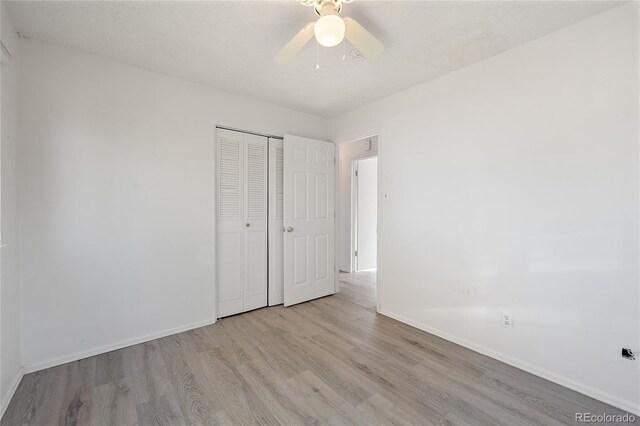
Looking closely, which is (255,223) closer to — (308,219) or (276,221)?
(276,221)

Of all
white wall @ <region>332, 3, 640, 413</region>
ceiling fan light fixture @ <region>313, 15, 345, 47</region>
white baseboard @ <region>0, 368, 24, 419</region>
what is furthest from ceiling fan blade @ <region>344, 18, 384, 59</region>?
white baseboard @ <region>0, 368, 24, 419</region>

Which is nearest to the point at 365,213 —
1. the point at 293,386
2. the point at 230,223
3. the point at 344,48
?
the point at 230,223

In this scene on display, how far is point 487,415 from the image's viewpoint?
1.55m

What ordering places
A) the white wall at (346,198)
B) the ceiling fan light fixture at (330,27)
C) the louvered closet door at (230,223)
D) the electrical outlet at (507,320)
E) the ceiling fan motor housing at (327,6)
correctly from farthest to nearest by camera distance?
the white wall at (346,198), the louvered closet door at (230,223), the electrical outlet at (507,320), the ceiling fan motor housing at (327,6), the ceiling fan light fixture at (330,27)

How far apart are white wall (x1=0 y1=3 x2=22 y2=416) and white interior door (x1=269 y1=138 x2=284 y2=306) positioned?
2007 millimetres

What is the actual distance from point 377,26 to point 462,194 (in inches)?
58.3

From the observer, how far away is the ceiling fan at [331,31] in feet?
4.35

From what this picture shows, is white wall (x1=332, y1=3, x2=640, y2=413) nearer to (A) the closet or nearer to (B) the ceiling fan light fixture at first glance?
(A) the closet

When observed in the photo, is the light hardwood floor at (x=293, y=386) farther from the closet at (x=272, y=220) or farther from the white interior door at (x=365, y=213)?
the white interior door at (x=365, y=213)

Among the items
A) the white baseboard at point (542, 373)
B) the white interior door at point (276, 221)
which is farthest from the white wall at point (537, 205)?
the white interior door at point (276, 221)

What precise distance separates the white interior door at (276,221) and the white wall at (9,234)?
2.01m

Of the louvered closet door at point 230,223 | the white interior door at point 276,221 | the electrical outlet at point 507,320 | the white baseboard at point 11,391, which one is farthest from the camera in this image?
the white interior door at point 276,221

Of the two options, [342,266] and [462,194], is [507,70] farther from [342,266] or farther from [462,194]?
[342,266]

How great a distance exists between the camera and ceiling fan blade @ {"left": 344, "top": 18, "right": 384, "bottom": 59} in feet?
4.89
